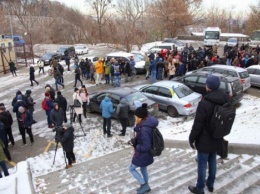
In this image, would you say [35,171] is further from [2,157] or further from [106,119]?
[106,119]

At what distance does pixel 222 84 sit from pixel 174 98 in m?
2.44

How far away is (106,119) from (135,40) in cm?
2613

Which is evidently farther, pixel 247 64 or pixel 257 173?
pixel 247 64

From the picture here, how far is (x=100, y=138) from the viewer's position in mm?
10875

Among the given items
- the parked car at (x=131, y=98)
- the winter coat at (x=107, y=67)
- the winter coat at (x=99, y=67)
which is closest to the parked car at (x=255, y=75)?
the parked car at (x=131, y=98)

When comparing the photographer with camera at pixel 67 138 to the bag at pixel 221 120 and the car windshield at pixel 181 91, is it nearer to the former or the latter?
the bag at pixel 221 120

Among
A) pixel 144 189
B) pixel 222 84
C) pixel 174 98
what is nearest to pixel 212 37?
pixel 222 84

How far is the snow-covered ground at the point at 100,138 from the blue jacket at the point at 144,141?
9.62 ft

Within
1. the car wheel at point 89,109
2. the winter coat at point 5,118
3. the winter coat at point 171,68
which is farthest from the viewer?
the winter coat at point 171,68

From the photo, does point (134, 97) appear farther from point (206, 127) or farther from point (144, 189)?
point (206, 127)

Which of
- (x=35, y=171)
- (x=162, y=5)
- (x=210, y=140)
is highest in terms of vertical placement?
(x=162, y=5)

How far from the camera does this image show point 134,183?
566 centimetres

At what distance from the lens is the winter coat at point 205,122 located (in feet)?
13.3

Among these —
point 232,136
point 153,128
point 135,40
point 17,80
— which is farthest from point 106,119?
point 135,40
